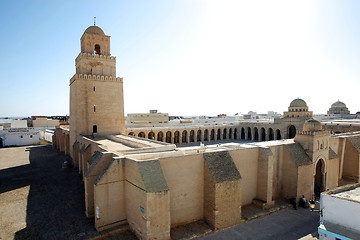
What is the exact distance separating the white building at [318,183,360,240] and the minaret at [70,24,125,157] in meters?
17.8

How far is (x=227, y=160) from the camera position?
11984 millimetres

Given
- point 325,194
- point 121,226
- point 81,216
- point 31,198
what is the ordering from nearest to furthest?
point 325,194 → point 121,226 → point 81,216 → point 31,198

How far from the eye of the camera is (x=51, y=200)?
12.9m

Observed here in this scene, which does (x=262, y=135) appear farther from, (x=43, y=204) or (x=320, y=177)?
(x=43, y=204)

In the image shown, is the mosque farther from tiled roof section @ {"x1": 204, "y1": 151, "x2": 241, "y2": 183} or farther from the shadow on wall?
the shadow on wall

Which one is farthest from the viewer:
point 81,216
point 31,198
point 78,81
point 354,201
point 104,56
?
point 104,56

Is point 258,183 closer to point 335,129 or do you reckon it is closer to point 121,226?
point 121,226

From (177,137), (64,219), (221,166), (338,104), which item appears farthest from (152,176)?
(338,104)

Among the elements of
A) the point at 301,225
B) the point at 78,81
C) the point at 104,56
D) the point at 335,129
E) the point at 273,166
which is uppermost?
the point at 104,56

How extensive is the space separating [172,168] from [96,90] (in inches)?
519

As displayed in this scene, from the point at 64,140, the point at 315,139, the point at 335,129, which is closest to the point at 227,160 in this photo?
the point at 315,139

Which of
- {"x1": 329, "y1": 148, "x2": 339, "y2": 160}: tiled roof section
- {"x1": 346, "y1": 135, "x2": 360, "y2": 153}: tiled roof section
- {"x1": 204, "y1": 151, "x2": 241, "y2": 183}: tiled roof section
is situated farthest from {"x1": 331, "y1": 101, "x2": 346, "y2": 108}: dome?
{"x1": 204, "y1": 151, "x2": 241, "y2": 183}: tiled roof section

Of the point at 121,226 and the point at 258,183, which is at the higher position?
the point at 258,183

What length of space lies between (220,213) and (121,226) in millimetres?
4563
